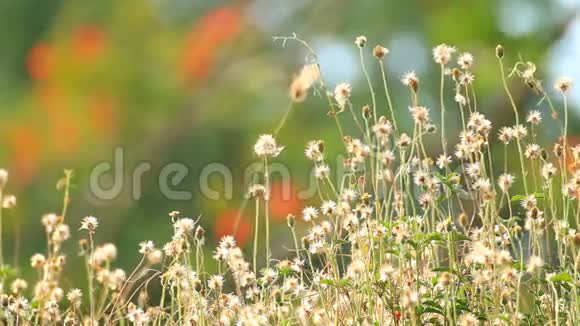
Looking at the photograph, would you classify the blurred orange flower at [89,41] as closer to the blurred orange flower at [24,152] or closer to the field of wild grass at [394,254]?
the blurred orange flower at [24,152]

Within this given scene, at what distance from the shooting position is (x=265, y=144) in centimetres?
228

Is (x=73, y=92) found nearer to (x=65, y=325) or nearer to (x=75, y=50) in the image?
(x=75, y=50)

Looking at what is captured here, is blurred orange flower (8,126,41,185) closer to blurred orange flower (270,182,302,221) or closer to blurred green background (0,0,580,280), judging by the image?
blurred green background (0,0,580,280)

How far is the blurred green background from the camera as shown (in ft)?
33.0

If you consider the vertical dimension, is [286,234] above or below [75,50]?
below

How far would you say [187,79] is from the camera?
11969 mm

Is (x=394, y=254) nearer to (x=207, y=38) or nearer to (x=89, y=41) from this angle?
(x=89, y=41)

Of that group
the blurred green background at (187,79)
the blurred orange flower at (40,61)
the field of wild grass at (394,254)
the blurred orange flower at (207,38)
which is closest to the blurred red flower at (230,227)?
the blurred green background at (187,79)

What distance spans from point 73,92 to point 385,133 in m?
9.51

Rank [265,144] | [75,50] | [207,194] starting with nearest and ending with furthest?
1. [265,144]
2. [207,194]
3. [75,50]

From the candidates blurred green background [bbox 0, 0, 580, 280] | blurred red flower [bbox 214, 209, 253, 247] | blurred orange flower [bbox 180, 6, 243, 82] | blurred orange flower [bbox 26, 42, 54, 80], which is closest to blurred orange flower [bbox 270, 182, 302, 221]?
blurred green background [bbox 0, 0, 580, 280]

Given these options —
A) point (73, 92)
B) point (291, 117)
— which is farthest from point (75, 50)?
point (291, 117)

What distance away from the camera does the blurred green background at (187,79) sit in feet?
33.0

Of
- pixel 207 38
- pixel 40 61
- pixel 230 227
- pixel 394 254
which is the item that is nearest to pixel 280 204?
pixel 230 227
